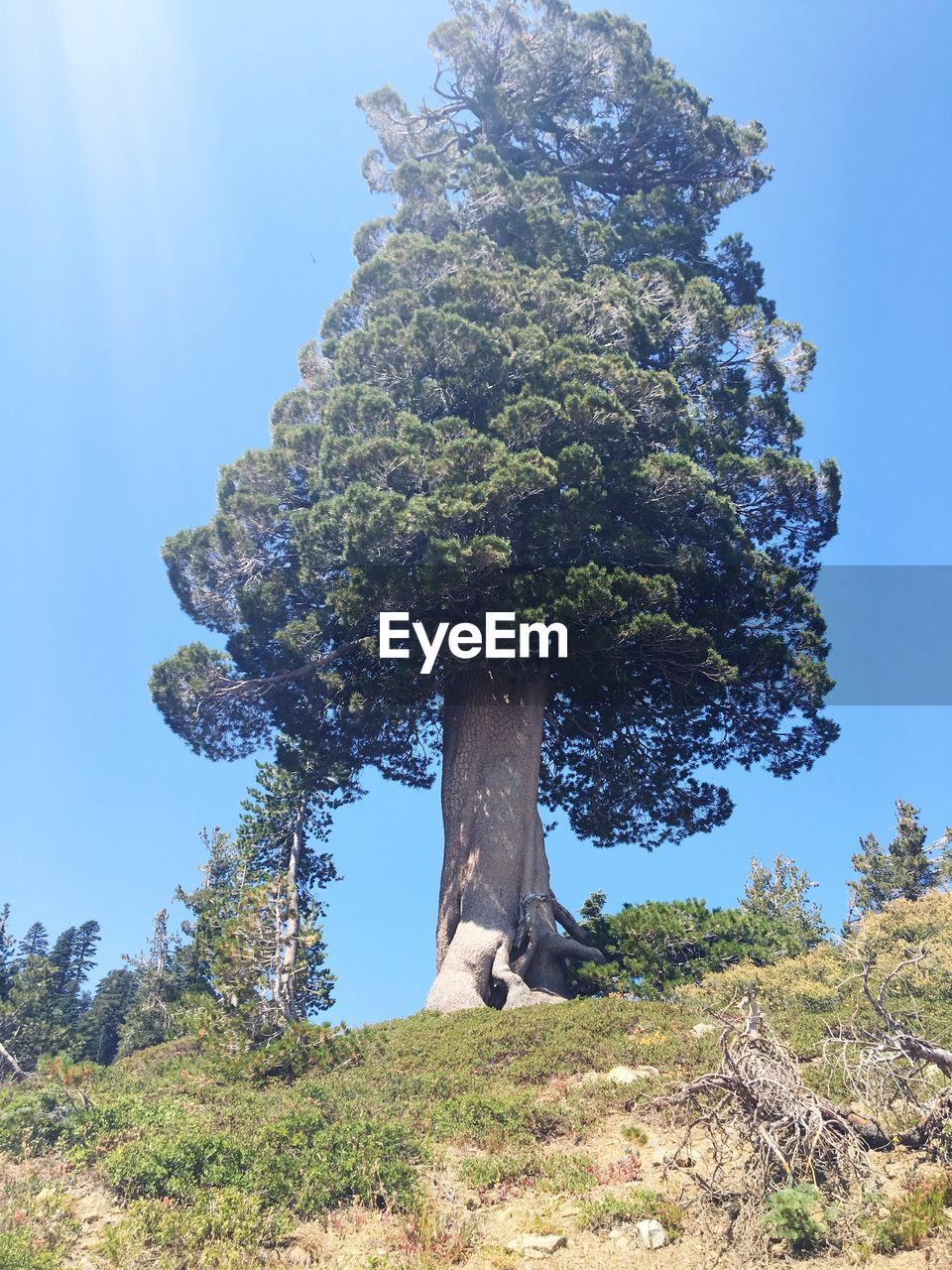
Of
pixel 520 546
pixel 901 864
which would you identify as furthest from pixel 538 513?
pixel 901 864

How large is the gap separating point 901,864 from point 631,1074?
80.7ft

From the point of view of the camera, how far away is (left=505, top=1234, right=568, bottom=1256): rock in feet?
17.8

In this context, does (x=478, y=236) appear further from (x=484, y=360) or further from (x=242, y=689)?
(x=242, y=689)

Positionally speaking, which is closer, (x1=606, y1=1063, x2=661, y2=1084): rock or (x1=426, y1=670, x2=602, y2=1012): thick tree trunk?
(x1=606, y1=1063, x2=661, y2=1084): rock

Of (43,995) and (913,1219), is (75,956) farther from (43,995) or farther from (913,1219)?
(913,1219)

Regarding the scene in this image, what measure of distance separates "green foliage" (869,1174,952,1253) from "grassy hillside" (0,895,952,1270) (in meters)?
0.01

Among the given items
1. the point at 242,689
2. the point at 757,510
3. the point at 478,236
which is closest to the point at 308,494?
the point at 242,689

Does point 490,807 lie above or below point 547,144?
below

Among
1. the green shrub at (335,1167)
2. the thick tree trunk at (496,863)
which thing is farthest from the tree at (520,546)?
the green shrub at (335,1167)

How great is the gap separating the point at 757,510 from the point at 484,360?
6601 mm

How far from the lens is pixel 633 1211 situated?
575 cm

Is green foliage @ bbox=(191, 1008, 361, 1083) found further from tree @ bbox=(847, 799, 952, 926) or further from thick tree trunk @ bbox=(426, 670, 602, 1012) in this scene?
tree @ bbox=(847, 799, 952, 926)

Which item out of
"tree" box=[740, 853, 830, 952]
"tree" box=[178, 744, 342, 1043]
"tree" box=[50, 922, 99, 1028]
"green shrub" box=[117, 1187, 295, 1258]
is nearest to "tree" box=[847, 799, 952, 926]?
"tree" box=[740, 853, 830, 952]

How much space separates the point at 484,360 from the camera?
17297mm
